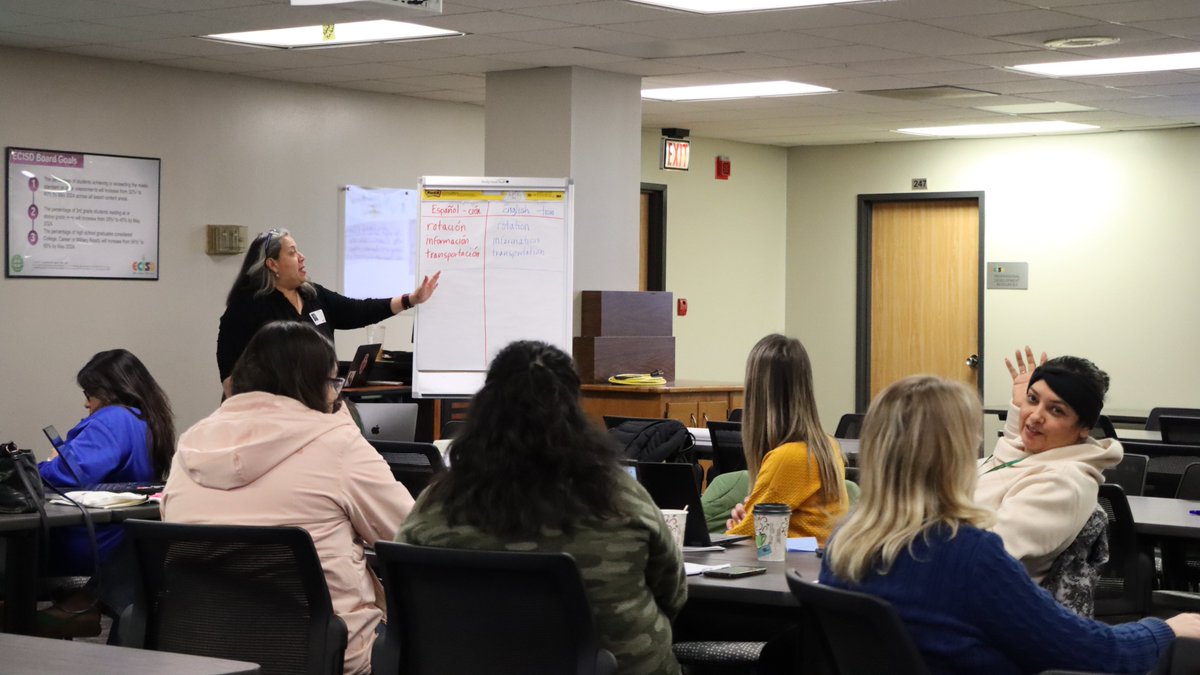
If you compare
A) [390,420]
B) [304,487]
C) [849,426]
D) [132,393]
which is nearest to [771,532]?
[304,487]

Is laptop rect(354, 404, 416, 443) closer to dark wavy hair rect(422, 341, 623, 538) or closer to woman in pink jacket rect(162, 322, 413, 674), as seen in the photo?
woman in pink jacket rect(162, 322, 413, 674)

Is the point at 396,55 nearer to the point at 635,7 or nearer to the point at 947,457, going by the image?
the point at 635,7

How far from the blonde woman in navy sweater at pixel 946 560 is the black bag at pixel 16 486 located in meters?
2.62

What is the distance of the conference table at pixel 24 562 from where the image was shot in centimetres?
406

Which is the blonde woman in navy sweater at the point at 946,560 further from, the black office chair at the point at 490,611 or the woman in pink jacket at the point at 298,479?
the woman in pink jacket at the point at 298,479

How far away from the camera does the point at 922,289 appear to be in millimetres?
12148

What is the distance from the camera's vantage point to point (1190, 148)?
35.2ft

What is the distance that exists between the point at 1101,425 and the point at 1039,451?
3537 mm

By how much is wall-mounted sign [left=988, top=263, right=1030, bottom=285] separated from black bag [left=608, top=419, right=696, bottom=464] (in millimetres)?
6484

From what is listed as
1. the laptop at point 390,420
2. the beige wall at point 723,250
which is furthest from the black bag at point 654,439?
the beige wall at point 723,250

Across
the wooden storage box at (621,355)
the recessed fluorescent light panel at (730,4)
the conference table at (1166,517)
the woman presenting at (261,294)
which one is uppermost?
the recessed fluorescent light panel at (730,4)

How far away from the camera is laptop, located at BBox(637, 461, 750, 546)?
359 cm

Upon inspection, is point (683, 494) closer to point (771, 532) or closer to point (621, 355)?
point (771, 532)

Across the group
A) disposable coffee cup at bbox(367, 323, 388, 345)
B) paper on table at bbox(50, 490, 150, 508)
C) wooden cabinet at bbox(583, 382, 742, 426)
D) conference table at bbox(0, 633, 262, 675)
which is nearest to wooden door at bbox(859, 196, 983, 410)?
wooden cabinet at bbox(583, 382, 742, 426)
